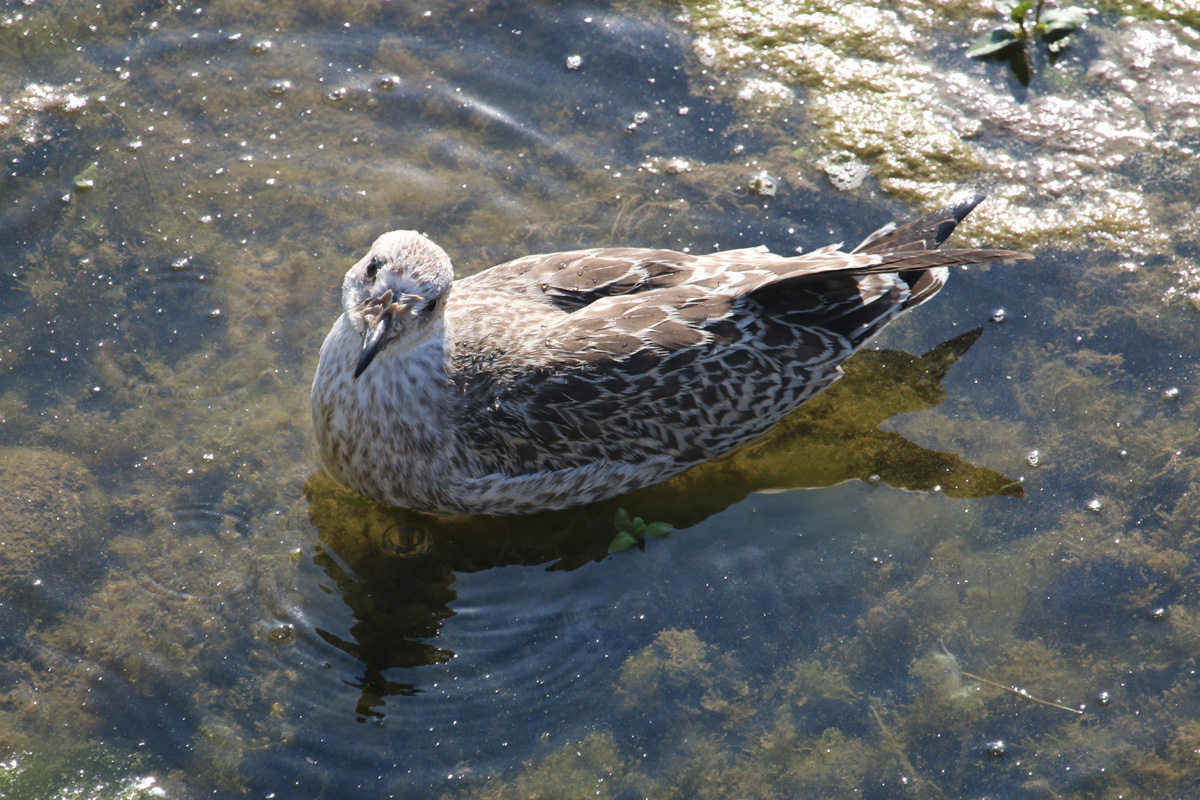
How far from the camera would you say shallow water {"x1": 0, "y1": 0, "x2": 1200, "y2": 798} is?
161 inches

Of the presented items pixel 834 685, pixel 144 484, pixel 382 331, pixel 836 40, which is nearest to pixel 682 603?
pixel 834 685

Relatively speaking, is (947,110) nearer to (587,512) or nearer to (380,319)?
(587,512)

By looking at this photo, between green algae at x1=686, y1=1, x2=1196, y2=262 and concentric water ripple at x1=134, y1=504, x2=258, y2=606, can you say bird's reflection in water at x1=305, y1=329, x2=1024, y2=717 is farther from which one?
green algae at x1=686, y1=1, x2=1196, y2=262

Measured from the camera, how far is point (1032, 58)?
633cm

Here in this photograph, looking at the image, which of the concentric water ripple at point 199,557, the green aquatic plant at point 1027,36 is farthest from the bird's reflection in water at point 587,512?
the green aquatic plant at point 1027,36

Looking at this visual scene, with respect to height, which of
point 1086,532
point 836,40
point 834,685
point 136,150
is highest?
point 836,40

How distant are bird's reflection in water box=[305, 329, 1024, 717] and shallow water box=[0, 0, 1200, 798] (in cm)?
2

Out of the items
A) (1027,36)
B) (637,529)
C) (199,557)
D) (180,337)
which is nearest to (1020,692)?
(637,529)

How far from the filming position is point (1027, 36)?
6.35 metres

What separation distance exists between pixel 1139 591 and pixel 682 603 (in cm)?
203

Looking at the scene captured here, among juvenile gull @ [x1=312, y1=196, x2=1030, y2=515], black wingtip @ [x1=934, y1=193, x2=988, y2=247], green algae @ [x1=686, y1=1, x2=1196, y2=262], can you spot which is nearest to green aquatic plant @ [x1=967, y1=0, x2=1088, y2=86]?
green algae @ [x1=686, y1=1, x2=1196, y2=262]

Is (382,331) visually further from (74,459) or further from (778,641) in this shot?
(778,641)

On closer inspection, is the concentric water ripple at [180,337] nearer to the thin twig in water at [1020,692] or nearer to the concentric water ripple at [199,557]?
the concentric water ripple at [199,557]

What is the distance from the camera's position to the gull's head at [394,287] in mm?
4098
